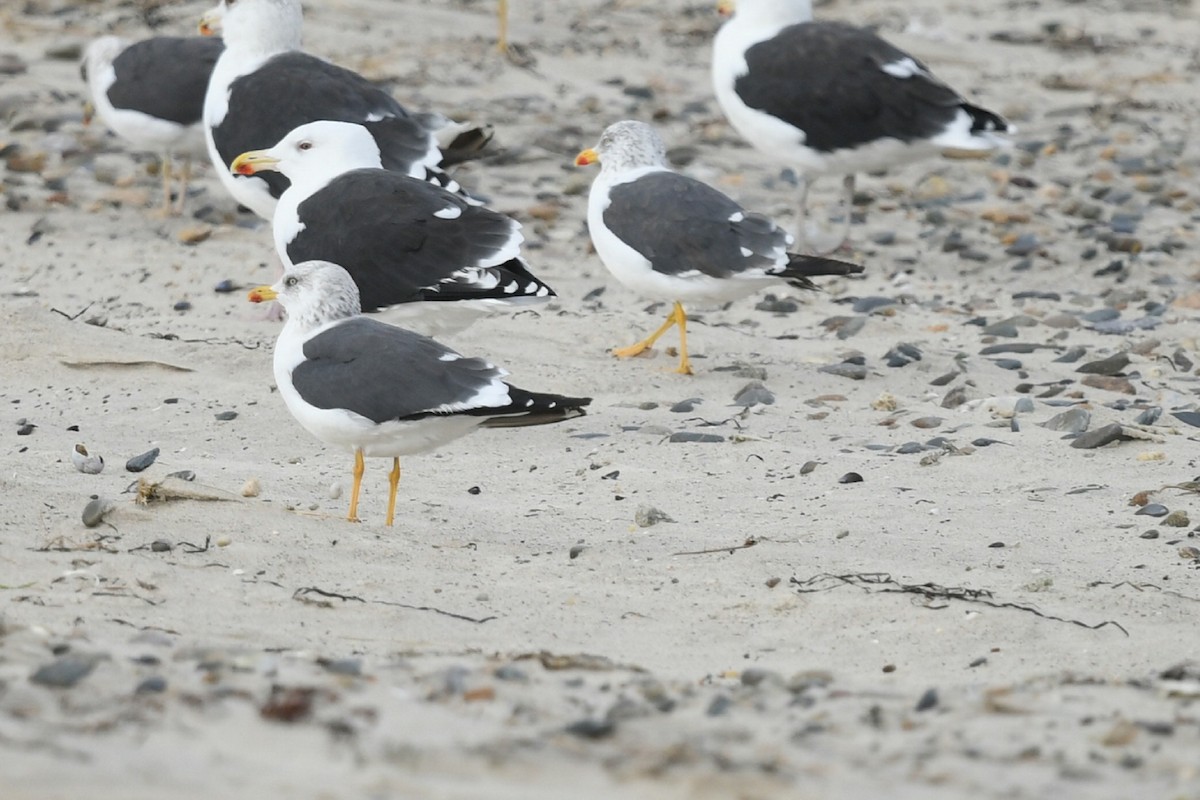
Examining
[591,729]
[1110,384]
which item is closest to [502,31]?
[1110,384]

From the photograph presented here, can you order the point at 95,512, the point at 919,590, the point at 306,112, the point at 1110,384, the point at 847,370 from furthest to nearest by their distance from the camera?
the point at 306,112 → the point at 847,370 → the point at 1110,384 → the point at 95,512 → the point at 919,590

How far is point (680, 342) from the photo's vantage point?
7520 mm

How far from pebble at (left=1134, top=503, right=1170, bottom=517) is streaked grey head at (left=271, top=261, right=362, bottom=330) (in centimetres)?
273

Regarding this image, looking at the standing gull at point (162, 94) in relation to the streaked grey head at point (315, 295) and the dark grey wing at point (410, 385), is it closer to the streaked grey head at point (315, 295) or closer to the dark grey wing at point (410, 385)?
the streaked grey head at point (315, 295)

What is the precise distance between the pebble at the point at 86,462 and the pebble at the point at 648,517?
6.13ft

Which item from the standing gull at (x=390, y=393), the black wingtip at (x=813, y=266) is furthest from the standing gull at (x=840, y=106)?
the standing gull at (x=390, y=393)

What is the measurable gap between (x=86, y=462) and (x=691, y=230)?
109 inches

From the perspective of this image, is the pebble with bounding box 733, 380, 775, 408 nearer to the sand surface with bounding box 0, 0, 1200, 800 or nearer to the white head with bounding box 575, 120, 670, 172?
the sand surface with bounding box 0, 0, 1200, 800

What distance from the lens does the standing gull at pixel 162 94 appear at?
944cm

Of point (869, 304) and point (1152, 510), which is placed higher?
point (1152, 510)

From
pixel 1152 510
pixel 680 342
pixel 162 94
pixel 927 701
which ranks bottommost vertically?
Result: pixel 680 342

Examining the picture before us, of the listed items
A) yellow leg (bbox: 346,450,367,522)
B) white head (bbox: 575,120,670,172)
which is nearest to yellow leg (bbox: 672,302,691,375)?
white head (bbox: 575,120,670,172)

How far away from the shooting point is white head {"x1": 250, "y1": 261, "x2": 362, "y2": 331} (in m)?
5.74

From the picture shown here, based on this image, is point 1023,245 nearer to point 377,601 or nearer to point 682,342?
point 682,342
